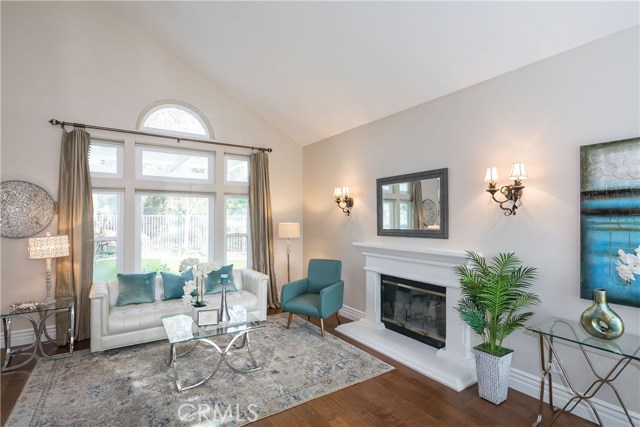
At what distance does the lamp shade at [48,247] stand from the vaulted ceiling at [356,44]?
10.1ft

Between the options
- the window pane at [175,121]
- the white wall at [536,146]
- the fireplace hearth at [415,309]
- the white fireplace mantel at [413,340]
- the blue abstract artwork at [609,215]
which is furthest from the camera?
the window pane at [175,121]

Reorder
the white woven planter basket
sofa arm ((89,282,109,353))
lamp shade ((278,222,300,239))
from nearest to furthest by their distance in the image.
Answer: the white woven planter basket < sofa arm ((89,282,109,353)) < lamp shade ((278,222,300,239))

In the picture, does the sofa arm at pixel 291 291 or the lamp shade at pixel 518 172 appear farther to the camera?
the sofa arm at pixel 291 291

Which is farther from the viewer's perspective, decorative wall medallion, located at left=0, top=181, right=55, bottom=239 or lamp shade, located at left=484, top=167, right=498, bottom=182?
decorative wall medallion, located at left=0, top=181, right=55, bottom=239

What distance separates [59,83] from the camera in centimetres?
418

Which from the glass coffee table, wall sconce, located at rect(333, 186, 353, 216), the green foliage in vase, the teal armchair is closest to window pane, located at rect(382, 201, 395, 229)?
wall sconce, located at rect(333, 186, 353, 216)

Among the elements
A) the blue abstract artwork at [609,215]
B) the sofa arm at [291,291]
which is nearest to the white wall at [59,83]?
the sofa arm at [291,291]

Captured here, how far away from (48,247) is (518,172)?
196 inches

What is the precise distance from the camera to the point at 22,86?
400 centimetres

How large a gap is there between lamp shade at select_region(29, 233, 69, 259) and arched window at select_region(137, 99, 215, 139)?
186cm

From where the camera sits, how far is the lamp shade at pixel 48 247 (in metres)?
3.64

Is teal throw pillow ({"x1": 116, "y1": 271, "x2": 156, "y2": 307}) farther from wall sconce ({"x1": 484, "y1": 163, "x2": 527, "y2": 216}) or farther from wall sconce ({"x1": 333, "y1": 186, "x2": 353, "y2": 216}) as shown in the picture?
wall sconce ({"x1": 484, "y1": 163, "x2": 527, "y2": 216})

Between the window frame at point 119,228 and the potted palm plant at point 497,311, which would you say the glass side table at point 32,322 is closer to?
the window frame at point 119,228

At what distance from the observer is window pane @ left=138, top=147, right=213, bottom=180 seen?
4836 mm
